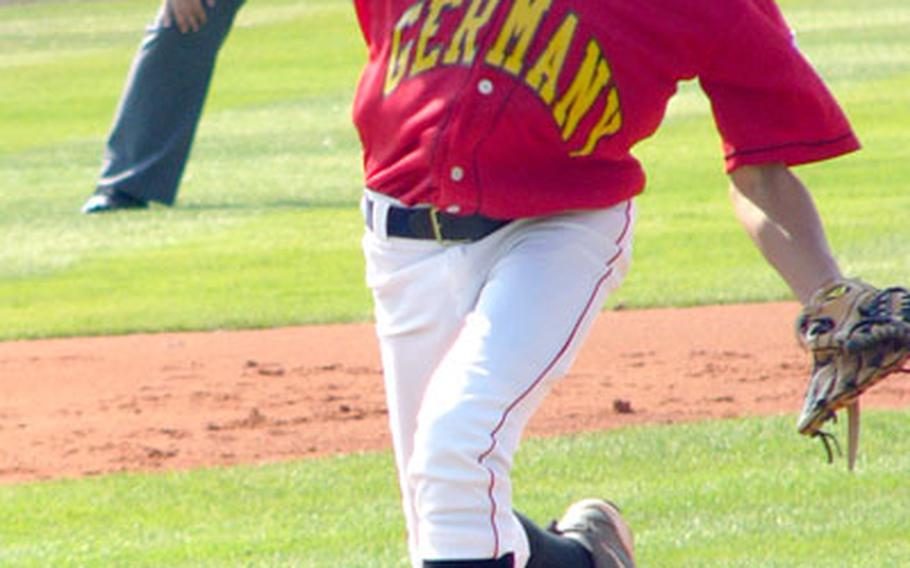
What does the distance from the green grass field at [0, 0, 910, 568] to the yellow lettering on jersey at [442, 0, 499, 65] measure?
5.57ft

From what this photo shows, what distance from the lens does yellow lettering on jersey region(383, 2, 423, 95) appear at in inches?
159

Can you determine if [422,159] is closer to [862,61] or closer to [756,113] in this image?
[756,113]

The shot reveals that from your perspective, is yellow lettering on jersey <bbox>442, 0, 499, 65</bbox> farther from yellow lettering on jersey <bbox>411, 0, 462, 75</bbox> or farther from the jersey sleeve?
the jersey sleeve

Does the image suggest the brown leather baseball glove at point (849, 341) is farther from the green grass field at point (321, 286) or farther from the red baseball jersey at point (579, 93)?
the green grass field at point (321, 286)

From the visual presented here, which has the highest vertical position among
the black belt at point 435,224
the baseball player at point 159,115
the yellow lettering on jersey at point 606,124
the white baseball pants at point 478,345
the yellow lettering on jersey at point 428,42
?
the yellow lettering on jersey at point 428,42

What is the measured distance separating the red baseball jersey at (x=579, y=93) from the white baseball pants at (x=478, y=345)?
9 centimetres

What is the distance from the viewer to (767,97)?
396 cm

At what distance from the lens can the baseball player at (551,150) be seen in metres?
3.86

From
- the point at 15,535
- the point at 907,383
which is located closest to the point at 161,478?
the point at 15,535

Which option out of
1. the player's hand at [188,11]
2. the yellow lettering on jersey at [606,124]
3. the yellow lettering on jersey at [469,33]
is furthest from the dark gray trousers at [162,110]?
the yellow lettering on jersey at [606,124]

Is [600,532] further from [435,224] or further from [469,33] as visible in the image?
[469,33]

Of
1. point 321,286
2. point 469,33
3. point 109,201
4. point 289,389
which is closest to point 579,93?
point 469,33

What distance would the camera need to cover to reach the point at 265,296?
32.9 feet

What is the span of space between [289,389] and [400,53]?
3.94 meters
